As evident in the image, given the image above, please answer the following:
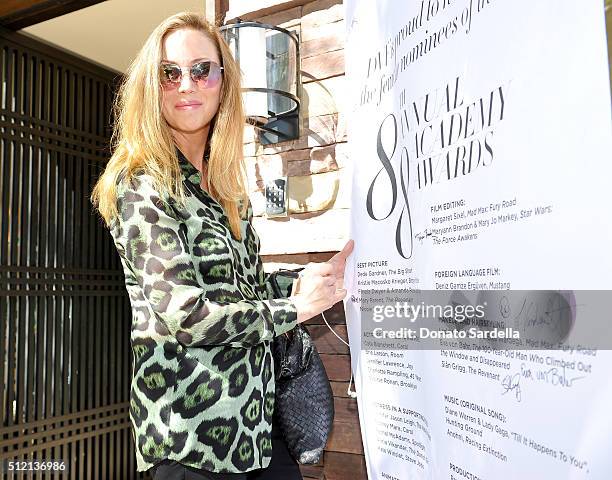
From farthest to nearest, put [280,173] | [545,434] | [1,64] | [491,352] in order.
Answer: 1. [1,64]
2. [280,173]
3. [491,352]
4. [545,434]

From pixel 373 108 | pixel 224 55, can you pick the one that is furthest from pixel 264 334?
pixel 224 55

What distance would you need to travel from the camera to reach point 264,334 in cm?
135

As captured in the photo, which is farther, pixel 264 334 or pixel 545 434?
pixel 264 334

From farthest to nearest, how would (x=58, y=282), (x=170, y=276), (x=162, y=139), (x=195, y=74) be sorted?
(x=58, y=282) → (x=195, y=74) → (x=162, y=139) → (x=170, y=276)

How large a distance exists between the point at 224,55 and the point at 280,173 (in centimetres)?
75

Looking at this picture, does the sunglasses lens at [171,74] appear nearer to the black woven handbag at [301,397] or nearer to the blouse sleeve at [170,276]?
the blouse sleeve at [170,276]

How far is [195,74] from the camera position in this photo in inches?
59.2

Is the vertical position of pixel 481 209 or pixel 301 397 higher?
pixel 481 209

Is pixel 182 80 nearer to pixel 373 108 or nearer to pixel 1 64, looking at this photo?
pixel 373 108

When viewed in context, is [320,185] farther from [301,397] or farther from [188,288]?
[188,288]

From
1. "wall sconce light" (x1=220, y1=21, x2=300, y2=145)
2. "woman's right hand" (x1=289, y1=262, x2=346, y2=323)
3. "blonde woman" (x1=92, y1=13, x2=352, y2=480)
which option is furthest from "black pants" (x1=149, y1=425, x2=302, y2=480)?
"wall sconce light" (x1=220, y1=21, x2=300, y2=145)

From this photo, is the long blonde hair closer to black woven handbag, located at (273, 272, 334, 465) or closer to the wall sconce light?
black woven handbag, located at (273, 272, 334, 465)

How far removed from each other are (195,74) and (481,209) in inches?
31.5
